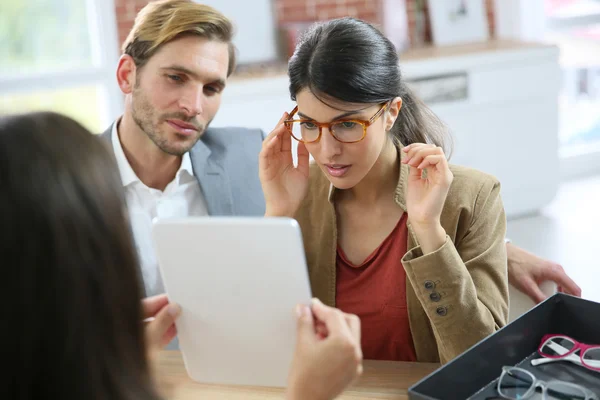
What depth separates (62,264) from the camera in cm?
82

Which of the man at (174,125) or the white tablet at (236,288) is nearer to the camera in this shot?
the white tablet at (236,288)

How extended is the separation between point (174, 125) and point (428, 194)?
87 cm

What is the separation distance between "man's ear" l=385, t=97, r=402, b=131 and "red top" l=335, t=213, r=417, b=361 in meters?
0.22

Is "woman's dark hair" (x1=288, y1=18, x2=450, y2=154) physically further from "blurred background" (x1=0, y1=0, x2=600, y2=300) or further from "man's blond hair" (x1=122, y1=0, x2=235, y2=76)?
"blurred background" (x1=0, y1=0, x2=600, y2=300)

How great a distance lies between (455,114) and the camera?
178 inches

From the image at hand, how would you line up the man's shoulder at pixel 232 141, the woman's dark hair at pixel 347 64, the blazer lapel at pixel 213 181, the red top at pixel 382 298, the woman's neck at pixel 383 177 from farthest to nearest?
the man's shoulder at pixel 232 141, the blazer lapel at pixel 213 181, the woman's neck at pixel 383 177, the red top at pixel 382 298, the woman's dark hair at pixel 347 64

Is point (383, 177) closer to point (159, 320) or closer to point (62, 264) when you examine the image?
point (159, 320)

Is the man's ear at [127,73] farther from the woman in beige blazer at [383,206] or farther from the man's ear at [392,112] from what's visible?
the man's ear at [392,112]

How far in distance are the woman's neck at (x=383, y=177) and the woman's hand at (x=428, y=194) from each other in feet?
0.72

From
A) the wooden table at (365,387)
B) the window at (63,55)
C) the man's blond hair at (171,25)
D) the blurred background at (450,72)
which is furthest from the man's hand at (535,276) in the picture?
the window at (63,55)

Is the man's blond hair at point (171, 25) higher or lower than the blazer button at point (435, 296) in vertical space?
higher

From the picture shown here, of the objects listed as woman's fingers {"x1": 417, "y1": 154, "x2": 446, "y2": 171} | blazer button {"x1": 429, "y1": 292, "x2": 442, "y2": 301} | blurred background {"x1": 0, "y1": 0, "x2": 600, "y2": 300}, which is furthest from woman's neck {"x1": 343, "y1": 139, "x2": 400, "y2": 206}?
blurred background {"x1": 0, "y1": 0, "x2": 600, "y2": 300}

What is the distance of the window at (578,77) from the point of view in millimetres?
5512

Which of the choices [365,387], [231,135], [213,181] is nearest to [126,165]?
[213,181]
